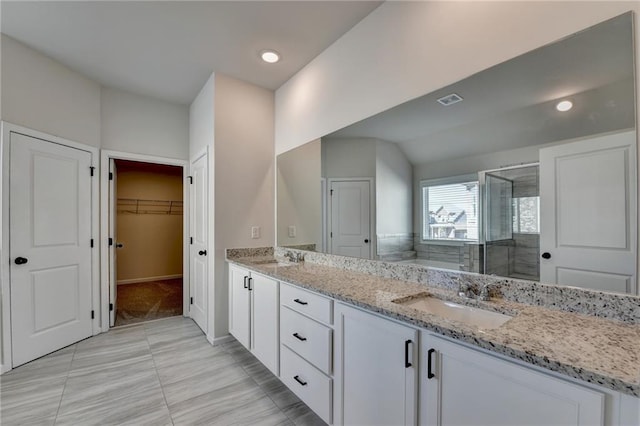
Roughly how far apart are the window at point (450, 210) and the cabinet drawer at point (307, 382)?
106 centimetres

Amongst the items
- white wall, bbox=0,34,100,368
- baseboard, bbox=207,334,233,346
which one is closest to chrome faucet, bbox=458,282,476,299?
baseboard, bbox=207,334,233,346

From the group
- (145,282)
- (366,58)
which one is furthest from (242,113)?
(145,282)

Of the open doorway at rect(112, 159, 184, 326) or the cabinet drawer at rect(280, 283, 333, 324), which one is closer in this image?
the cabinet drawer at rect(280, 283, 333, 324)

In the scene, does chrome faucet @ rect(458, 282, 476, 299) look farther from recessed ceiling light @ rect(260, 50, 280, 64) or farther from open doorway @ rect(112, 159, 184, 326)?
open doorway @ rect(112, 159, 184, 326)

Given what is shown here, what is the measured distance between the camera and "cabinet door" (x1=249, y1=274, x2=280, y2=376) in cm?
209

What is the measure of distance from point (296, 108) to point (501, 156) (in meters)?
2.00

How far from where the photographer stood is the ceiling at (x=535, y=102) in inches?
43.3

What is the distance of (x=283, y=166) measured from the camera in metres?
3.12

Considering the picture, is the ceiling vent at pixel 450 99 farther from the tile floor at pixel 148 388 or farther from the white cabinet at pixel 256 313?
the tile floor at pixel 148 388

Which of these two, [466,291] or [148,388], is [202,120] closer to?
[148,388]

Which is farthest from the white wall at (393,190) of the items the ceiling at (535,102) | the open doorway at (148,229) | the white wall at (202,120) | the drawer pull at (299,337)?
the open doorway at (148,229)

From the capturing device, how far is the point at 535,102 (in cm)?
131

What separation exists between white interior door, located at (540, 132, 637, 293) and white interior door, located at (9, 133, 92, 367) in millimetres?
3867

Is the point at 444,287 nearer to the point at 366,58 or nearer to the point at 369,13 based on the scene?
the point at 366,58
